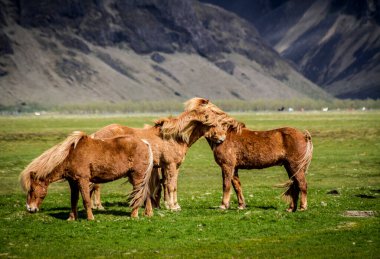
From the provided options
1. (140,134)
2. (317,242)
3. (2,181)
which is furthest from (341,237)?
(2,181)

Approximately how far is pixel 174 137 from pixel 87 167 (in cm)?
377

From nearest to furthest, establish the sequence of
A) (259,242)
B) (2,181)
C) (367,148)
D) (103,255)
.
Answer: (103,255) → (259,242) → (2,181) → (367,148)

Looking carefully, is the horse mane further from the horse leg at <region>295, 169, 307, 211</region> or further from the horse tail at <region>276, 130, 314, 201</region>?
the horse leg at <region>295, 169, 307, 211</region>

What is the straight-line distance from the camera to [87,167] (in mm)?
20969

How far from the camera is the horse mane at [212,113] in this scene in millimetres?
23530

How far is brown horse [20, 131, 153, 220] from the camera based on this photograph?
20922 millimetres

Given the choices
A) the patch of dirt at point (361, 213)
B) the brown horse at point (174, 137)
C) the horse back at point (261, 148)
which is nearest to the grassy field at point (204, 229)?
the patch of dirt at point (361, 213)

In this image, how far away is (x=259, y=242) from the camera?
18.4 m

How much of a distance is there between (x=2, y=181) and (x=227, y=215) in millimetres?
20199

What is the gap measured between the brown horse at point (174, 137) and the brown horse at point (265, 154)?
40 cm

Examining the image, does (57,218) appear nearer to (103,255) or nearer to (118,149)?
(118,149)

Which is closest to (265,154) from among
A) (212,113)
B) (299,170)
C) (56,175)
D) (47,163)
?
(299,170)

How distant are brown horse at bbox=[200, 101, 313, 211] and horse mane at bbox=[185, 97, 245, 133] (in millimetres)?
35

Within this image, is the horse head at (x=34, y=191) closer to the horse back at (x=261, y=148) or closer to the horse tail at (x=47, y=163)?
the horse tail at (x=47, y=163)
